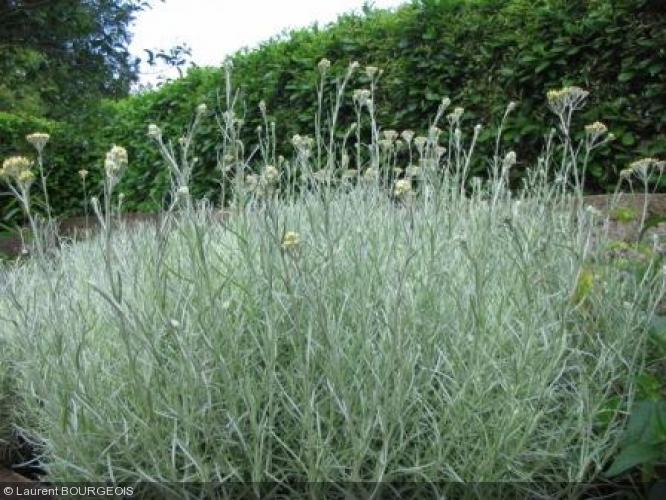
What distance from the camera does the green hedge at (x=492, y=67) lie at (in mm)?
4309

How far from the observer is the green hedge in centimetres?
431

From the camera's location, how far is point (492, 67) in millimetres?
4844

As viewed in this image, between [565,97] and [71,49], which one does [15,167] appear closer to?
[565,97]

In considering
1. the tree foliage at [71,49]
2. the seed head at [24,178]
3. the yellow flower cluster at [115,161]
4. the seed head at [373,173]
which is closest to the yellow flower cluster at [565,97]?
the seed head at [373,173]

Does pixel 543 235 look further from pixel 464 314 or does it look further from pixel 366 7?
pixel 366 7

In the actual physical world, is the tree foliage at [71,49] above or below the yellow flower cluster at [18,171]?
above

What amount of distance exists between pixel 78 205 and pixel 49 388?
8.17 m

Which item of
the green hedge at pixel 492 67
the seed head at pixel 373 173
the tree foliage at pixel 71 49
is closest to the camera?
the seed head at pixel 373 173

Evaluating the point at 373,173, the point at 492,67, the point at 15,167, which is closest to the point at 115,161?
the point at 15,167

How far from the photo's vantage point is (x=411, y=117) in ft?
17.0

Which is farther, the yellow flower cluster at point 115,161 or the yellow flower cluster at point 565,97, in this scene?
the yellow flower cluster at point 565,97

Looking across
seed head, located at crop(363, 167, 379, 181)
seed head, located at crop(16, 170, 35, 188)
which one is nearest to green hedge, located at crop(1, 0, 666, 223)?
seed head, located at crop(363, 167, 379, 181)

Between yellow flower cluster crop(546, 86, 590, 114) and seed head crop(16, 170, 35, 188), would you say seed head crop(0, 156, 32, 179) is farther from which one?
yellow flower cluster crop(546, 86, 590, 114)

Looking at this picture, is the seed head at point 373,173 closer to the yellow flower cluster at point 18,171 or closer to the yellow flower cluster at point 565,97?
the yellow flower cluster at point 565,97
